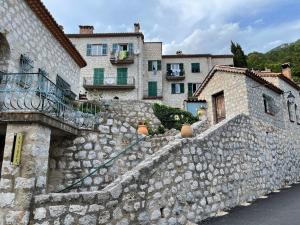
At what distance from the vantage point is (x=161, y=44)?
33.6 meters

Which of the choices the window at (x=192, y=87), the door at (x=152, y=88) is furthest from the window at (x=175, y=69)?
the door at (x=152, y=88)

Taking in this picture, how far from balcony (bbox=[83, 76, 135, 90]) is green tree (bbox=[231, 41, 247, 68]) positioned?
46.9 ft

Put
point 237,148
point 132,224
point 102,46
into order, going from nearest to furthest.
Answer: point 132,224, point 237,148, point 102,46

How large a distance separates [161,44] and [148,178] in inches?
1128

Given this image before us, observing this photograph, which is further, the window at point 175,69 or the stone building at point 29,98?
the window at point 175,69

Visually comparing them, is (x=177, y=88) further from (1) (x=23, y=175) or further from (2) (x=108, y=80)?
(1) (x=23, y=175)

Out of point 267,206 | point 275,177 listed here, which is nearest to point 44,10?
point 267,206

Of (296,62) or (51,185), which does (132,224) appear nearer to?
(51,185)

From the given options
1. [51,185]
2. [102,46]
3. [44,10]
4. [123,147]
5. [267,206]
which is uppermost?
[102,46]

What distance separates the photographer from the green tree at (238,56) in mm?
35125

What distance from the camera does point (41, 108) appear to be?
6.30 metres

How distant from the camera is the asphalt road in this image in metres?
7.54

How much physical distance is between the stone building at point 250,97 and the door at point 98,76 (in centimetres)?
1485

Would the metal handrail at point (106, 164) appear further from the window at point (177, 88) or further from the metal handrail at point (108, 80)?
the window at point (177, 88)
